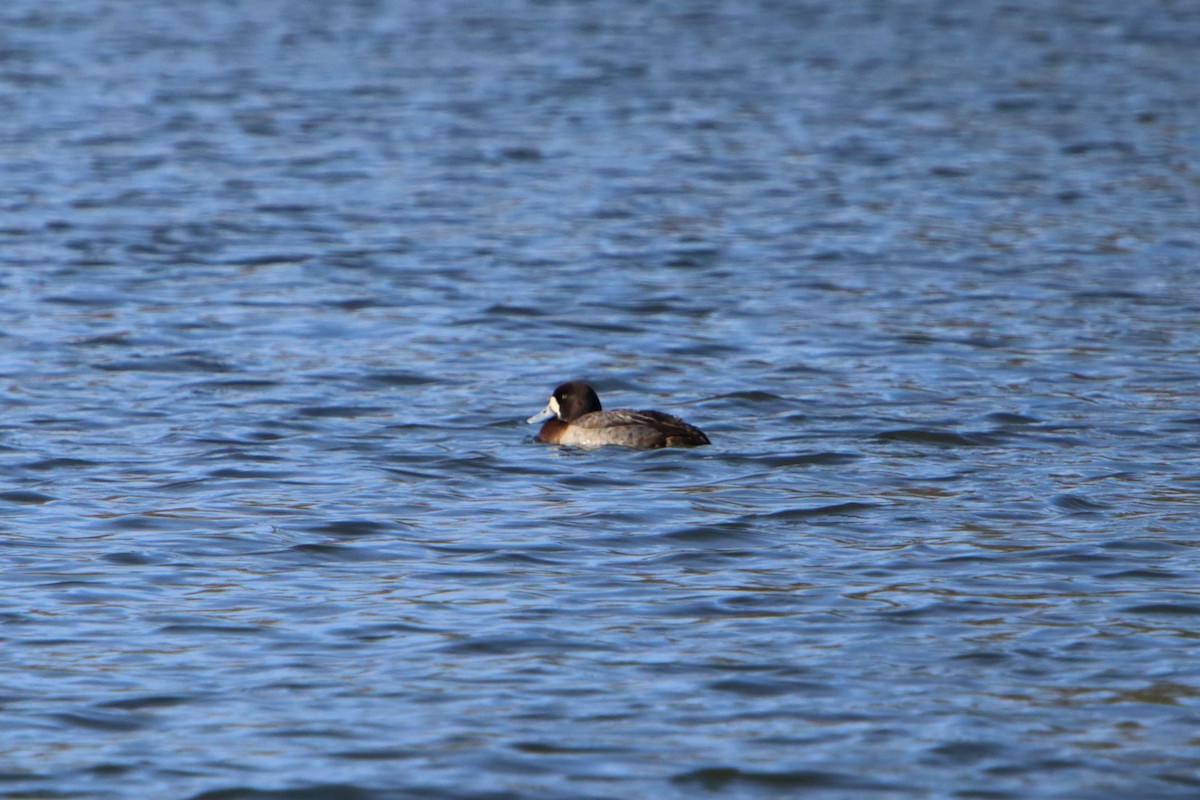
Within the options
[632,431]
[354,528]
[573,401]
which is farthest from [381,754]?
[573,401]

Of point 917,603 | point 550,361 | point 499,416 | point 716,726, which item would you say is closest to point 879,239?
point 550,361

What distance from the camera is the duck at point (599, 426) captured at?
12.9 meters

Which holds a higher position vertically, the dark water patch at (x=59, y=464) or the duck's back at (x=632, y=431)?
the dark water patch at (x=59, y=464)

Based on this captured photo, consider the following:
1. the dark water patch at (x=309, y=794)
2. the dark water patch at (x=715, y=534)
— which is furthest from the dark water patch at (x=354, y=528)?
the dark water patch at (x=309, y=794)

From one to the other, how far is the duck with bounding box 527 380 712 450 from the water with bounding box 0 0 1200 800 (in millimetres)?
288

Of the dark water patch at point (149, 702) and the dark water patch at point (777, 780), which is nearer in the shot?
the dark water patch at point (777, 780)

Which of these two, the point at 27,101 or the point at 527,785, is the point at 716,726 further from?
the point at 27,101

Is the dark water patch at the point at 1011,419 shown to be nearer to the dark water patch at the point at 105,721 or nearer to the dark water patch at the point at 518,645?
the dark water patch at the point at 518,645

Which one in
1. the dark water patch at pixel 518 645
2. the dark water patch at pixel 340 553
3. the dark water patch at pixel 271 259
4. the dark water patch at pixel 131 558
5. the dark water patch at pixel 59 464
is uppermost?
the dark water patch at pixel 271 259

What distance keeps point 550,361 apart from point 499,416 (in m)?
2.05

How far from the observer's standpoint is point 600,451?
13219 millimetres

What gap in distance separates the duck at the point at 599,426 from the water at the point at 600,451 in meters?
0.29

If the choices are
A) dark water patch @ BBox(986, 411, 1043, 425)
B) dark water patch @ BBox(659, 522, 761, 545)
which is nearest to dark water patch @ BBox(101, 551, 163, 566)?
dark water patch @ BBox(659, 522, 761, 545)

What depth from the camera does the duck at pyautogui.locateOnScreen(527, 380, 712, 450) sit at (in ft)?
42.3
